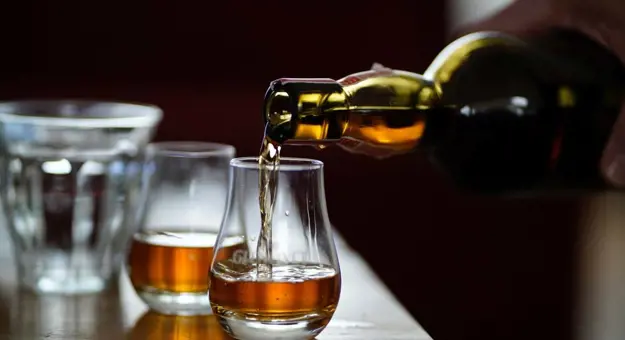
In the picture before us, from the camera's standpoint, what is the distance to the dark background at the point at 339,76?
238 centimetres

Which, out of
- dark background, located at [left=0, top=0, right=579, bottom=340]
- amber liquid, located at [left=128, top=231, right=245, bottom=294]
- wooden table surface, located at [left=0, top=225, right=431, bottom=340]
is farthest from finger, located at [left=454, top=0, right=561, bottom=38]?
dark background, located at [left=0, top=0, right=579, bottom=340]

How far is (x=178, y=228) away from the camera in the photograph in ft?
3.04

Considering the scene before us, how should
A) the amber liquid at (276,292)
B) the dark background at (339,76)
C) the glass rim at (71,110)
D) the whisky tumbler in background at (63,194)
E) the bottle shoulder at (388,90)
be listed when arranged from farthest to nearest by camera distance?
the dark background at (339,76)
the glass rim at (71,110)
the whisky tumbler in background at (63,194)
the bottle shoulder at (388,90)
the amber liquid at (276,292)

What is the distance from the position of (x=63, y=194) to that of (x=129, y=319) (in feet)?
0.57

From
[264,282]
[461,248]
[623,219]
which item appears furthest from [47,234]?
[623,219]

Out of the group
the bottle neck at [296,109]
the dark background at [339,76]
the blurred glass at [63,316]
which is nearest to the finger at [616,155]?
the bottle neck at [296,109]

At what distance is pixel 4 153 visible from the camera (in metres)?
1.03

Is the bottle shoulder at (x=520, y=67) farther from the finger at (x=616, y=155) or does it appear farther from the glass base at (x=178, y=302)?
the glass base at (x=178, y=302)

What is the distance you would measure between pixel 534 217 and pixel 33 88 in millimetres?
1219

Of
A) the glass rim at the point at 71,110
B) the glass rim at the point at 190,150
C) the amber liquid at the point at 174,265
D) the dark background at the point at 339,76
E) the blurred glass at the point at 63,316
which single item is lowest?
the dark background at the point at 339,76

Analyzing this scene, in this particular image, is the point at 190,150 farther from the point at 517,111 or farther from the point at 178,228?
the point at 517,111

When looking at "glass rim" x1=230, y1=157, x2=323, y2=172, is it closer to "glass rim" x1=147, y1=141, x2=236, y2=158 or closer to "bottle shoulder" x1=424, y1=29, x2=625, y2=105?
"glass rim" x1=147, y1=141, x2=236, y2=158

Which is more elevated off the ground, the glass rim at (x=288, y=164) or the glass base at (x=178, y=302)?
the glass rim at (x=288, y=164)

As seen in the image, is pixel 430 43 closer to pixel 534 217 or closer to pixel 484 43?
pixel 534 217
